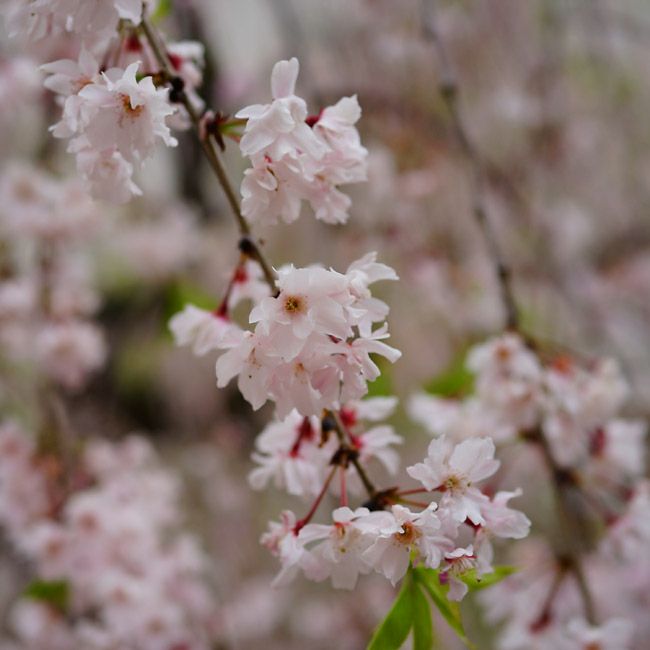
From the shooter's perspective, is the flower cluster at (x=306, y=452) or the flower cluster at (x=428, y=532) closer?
the flower cluster at (x=428, y=532)

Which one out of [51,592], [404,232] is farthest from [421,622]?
[404,232]

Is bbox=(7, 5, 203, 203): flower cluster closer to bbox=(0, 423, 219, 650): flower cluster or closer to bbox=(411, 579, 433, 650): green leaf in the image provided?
bbox=(411, 579, 433, 650): green leaf

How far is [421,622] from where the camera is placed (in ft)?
2.18

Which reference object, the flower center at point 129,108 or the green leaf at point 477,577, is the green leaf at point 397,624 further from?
the flower center at point 129,108

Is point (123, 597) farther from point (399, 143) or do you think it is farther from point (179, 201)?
point (179, 201)

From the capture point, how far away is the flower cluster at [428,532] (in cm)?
59

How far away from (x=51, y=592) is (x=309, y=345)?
3.24 feet

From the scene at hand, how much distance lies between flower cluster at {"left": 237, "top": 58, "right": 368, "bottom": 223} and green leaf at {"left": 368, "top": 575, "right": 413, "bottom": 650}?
1.10ft

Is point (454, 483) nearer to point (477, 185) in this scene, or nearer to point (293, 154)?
point (293, 154)

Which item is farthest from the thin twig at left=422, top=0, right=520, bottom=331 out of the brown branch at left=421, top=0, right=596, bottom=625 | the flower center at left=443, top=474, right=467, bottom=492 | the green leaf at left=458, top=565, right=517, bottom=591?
the flower center at left=443, top=474, right=467, bottom=492


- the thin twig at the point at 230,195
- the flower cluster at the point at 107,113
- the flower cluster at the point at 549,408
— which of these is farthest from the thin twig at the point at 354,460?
the flower cluster at the point at 549,408

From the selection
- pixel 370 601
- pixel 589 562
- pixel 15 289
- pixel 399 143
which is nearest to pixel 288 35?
pixel 399 143

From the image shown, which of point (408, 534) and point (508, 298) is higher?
point (408, 534)

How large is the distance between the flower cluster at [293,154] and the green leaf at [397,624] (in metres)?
0.34
